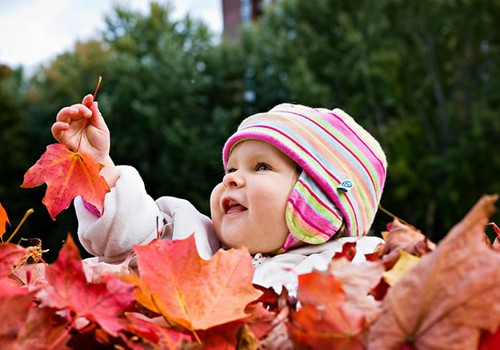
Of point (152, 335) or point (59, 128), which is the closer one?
point (152, 335)

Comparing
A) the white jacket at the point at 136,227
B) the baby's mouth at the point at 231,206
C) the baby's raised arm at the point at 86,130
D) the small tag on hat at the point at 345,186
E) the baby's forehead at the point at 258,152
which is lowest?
the white jacket at the point at 136,227

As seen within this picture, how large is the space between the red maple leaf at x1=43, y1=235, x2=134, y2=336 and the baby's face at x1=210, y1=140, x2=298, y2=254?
0.66m

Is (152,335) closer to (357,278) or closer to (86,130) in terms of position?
(357,278)

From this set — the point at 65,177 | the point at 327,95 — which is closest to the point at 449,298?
the point at 65,177

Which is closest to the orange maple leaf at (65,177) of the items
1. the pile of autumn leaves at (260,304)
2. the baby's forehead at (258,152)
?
the pile of autumn leaves at (260,304)

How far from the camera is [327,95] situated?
1271 centimetres

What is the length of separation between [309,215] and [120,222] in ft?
1.03

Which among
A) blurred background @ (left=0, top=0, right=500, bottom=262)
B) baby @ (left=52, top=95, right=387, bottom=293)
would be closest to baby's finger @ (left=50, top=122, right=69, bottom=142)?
baby @ (left=52, top=95, right=387, bottom=293)

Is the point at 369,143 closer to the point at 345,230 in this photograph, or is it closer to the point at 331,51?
the point at 345,230

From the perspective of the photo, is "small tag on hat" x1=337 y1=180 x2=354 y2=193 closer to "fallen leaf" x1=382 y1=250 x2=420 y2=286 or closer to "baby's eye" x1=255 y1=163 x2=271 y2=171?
"baby's eye" x1=255 y1=163 x2=271 y2=171

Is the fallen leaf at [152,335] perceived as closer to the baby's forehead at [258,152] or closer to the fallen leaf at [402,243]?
the fallen leaf at [402,243]

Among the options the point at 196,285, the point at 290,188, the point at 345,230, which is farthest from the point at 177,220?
the point at 196,285

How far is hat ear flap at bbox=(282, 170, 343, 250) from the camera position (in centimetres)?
116

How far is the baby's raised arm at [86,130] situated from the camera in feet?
3.18
